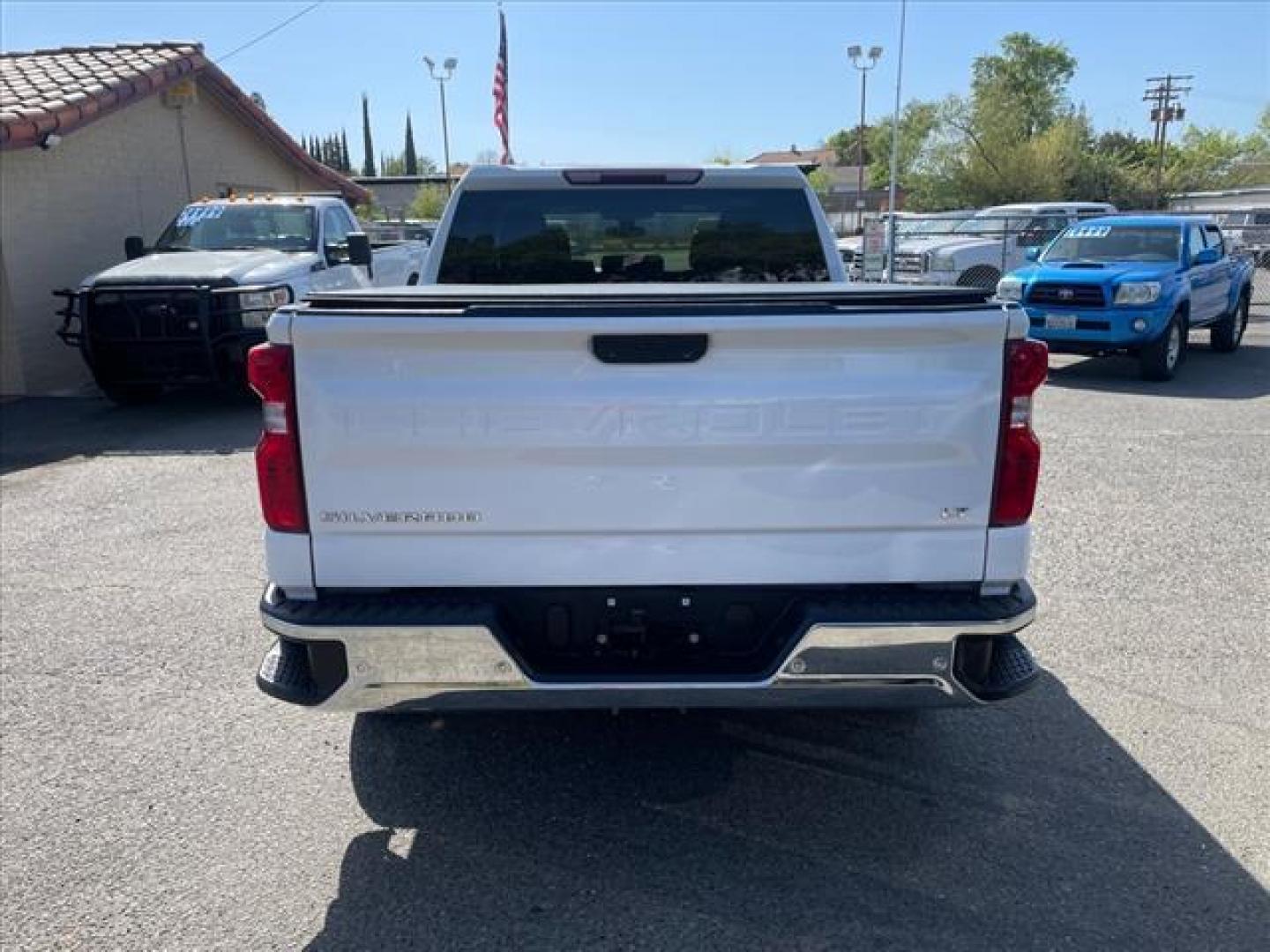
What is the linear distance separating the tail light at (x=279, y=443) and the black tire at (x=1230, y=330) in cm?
1532

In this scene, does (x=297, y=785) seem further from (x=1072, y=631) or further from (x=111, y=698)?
(x=1072, y=631)

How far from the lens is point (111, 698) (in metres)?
4.34

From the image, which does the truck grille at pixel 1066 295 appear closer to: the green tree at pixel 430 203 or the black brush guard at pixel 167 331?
the black brush guard at pixel 167 331

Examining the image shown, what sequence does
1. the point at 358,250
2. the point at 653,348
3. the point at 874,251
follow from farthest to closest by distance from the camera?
1. the point at 874,251
2. the point at 358,250
3. the point at 653,348

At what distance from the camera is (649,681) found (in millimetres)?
2893

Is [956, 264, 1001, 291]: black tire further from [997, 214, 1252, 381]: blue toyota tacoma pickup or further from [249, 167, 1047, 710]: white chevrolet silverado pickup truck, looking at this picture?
[249, 167, 1047, 710]: white chevrolet silverado pickup truck

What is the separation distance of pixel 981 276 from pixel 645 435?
18.5 metres

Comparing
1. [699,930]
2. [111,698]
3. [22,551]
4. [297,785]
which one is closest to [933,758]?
[699,930]

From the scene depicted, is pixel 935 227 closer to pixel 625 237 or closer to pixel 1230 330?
pixel 1230 330

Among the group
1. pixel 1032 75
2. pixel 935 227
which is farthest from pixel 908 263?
pixel 1032 75

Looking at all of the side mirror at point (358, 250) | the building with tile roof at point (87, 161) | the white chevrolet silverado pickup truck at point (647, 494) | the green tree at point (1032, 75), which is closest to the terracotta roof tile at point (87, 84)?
the building with tile roof at point (87, 161)

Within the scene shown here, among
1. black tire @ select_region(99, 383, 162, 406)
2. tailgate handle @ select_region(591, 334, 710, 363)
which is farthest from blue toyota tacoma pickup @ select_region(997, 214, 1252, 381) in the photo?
black tire @ select_region(99, 383, 162, 406)

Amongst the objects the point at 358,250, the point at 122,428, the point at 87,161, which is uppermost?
the point at 87,161

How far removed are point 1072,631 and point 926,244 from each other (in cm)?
1663
